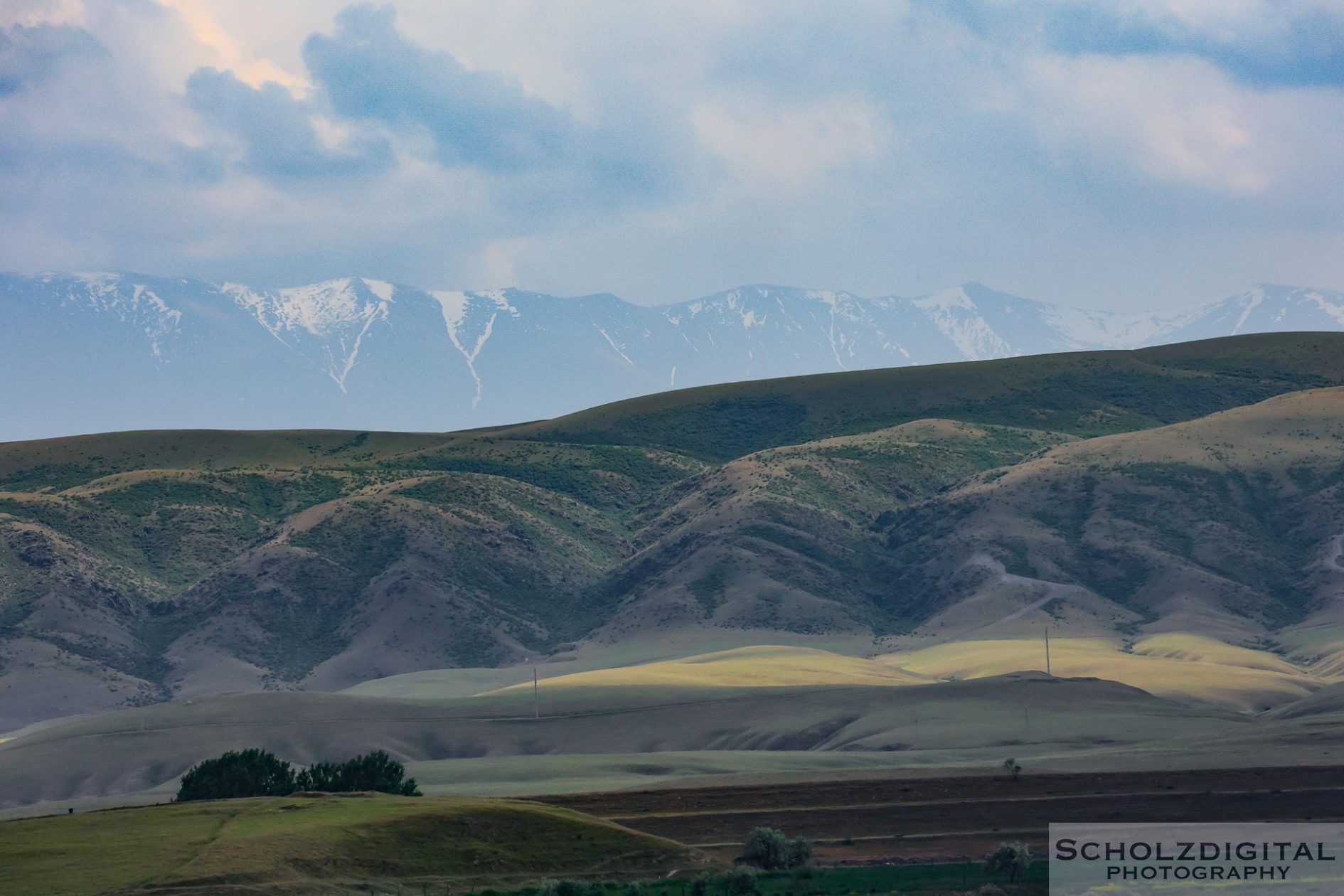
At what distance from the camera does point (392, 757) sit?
12756 centimetres

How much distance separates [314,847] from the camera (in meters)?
64.6

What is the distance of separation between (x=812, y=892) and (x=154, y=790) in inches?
2661

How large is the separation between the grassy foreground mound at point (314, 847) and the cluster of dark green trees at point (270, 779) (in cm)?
590

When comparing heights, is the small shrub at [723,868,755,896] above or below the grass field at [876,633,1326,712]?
below

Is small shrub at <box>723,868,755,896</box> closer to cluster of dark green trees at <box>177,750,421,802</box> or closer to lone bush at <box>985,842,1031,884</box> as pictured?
lone bush at <box>985,842,1031,884</box>

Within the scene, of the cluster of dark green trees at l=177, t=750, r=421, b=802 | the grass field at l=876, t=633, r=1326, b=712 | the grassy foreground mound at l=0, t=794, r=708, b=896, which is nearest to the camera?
the grassy foreground mound at l=0, t=794, r=708, b=896

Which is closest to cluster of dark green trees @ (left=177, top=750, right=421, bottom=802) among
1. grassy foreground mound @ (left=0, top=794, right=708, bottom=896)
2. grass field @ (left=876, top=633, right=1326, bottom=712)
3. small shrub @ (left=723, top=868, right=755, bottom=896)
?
grassy foreground mound @ (left=0, top=794, right=708, bottom=896)

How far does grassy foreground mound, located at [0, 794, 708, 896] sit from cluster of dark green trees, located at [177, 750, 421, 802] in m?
5.90

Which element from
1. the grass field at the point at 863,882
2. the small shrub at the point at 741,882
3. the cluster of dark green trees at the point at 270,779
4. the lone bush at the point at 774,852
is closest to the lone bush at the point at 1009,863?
the grass field at the point at 863,882

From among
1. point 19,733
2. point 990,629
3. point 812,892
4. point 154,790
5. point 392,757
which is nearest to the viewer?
point 812,892

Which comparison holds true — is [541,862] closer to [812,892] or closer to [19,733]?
[812,892]

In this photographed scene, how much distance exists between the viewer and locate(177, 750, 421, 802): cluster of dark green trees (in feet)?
267

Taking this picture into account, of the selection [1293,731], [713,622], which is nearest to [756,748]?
[1293,731]

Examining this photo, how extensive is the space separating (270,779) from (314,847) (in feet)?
59.9
